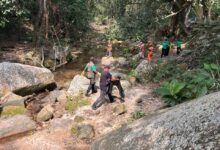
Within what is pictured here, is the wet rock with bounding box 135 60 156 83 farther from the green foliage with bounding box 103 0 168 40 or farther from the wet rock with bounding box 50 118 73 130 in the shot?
the green foliage with bounding box 103 0 168 40

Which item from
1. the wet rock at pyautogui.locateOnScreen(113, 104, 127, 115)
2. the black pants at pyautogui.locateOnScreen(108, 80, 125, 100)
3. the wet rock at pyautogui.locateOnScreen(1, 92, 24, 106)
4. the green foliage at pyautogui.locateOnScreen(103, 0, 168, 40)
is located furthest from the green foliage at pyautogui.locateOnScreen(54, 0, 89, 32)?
the wet rock at pyautogui.locateOnScreen(113, 104, 127, 115)

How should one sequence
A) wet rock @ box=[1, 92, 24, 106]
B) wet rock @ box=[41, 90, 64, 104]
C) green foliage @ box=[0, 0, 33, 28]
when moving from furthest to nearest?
green foliage @ box=[0, 0, 33, 28], wet rock @ box=[41, 90, 64, 104], wet rock @ box=[1, 92, 24, 106]

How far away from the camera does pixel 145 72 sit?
16203mm

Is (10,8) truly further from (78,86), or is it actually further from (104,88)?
(104,88)

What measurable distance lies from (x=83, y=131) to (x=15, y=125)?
2.34 meters

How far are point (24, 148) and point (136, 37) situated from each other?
68.0 ft

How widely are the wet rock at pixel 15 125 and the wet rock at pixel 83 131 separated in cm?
149

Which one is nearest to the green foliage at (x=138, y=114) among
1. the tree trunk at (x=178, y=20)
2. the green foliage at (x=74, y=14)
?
the tree trunk at (x=178, y=20)

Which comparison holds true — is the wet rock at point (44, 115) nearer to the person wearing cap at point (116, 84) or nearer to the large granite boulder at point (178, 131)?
the person wearing cap at point (116, 84)

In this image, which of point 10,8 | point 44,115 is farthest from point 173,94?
point 10,8

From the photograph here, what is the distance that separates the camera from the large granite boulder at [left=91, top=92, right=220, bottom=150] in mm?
5102

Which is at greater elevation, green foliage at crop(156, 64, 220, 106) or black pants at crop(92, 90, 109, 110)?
green foliage at crop(156, 64, 220, 106)

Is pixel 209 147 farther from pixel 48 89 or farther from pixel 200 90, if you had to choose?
pixel 48 89

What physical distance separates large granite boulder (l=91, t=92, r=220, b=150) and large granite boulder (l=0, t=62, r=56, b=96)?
8.15 metres
